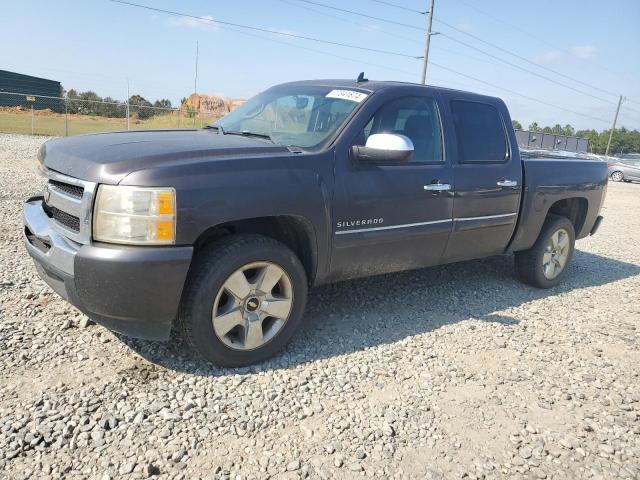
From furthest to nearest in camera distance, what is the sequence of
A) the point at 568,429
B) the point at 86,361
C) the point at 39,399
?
the point at 86,361 → the point at 568,429 → the point at 39,399

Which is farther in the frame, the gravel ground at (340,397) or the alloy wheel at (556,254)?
the alloy wheel at (556,254)

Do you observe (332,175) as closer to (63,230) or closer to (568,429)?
(63,230)

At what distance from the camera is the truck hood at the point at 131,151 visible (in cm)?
278

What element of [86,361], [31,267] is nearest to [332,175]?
[86,361]

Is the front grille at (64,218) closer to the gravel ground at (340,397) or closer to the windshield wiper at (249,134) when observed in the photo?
the gravel ground at (340,397)

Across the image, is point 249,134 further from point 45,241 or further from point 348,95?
point 45,241

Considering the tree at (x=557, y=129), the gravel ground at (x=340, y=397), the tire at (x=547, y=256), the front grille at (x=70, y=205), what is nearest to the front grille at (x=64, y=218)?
the front grille at (x=70, y=205)

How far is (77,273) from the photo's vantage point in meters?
2.76

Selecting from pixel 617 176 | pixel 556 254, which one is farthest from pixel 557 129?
pixel 556 254

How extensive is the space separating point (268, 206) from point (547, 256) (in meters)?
3.66

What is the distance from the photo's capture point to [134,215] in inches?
106

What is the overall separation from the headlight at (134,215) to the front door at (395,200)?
1164 mm

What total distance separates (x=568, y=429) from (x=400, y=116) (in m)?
2.47

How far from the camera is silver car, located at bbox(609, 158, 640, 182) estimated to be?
943 inches
